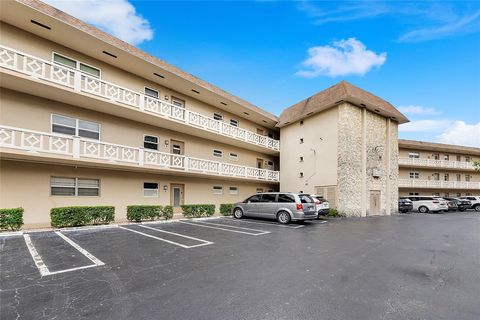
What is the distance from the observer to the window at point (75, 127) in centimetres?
1169

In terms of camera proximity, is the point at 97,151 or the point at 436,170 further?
the point at 436,170

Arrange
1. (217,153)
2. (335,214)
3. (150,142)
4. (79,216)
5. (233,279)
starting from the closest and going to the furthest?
(233,279)
(79,216)
(150,142)
(335,214)
(217,153)

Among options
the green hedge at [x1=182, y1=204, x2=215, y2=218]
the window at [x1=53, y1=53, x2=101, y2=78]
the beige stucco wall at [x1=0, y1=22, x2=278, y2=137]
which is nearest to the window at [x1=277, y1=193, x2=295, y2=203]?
the green hedge at [x1=182, y1=204, x2=215, y2=218]

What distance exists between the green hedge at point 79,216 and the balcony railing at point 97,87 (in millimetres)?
5530

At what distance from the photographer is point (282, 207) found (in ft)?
44.3

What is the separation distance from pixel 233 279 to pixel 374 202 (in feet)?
64.3

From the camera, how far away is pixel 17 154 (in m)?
9.52

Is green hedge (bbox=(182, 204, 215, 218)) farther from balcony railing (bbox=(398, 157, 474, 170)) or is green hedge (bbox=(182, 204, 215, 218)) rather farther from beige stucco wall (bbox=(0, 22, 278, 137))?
balcony railing (bbox=(398, 157, 474, 170))

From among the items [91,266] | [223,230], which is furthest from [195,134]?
[91,266]

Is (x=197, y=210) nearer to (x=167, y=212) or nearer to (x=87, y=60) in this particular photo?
(x=167, y=212)

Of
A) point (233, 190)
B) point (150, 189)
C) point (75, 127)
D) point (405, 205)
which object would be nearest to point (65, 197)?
point (75, 127)

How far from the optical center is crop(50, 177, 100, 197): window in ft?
38.1

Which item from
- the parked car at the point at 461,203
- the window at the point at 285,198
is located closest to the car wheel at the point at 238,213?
the window at the point at 285,198

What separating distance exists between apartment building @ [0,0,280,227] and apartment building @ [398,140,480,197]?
2567 cm
